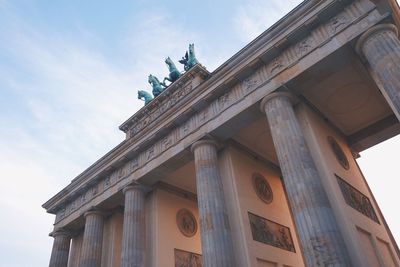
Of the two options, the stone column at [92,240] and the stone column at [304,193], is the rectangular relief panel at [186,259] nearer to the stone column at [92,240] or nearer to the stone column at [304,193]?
the stone column at [92,240]

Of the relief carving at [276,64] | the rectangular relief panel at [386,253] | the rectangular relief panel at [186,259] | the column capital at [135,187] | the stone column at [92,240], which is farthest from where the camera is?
the stone column at [92,240]

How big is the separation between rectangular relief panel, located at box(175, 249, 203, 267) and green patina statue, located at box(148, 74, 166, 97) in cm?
982

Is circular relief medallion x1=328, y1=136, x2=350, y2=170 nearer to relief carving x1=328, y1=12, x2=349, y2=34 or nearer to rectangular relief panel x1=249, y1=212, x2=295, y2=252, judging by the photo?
rectangular relief panel x1=249, y1=212, x2=295, y2=252

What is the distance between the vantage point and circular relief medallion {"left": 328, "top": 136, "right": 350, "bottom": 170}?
13282mm

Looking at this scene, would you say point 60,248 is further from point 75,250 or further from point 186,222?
point 186,222

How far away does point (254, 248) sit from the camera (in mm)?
12125

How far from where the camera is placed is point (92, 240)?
17.6m

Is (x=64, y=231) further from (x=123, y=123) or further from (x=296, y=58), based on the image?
(x=296, y=58)

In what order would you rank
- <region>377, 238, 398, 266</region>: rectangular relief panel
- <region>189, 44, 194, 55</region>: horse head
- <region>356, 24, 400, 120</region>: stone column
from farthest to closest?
<region>189, 44, 194, 55</region>: horse head
<region>377, 238, 398, 266</region>: rectangular relief panel
<region>356, 24, 400, 120</region>: stone column

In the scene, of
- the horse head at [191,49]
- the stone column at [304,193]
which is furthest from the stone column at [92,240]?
the stone column at [304,193]

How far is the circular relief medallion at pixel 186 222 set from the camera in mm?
17172

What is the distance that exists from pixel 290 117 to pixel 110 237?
12.5 m

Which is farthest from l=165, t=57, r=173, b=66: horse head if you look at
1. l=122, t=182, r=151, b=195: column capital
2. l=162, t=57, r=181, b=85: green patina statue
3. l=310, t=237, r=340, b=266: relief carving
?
l=310, t=237, r=340, b=266: relief carving

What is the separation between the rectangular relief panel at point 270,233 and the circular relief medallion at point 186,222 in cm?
513
